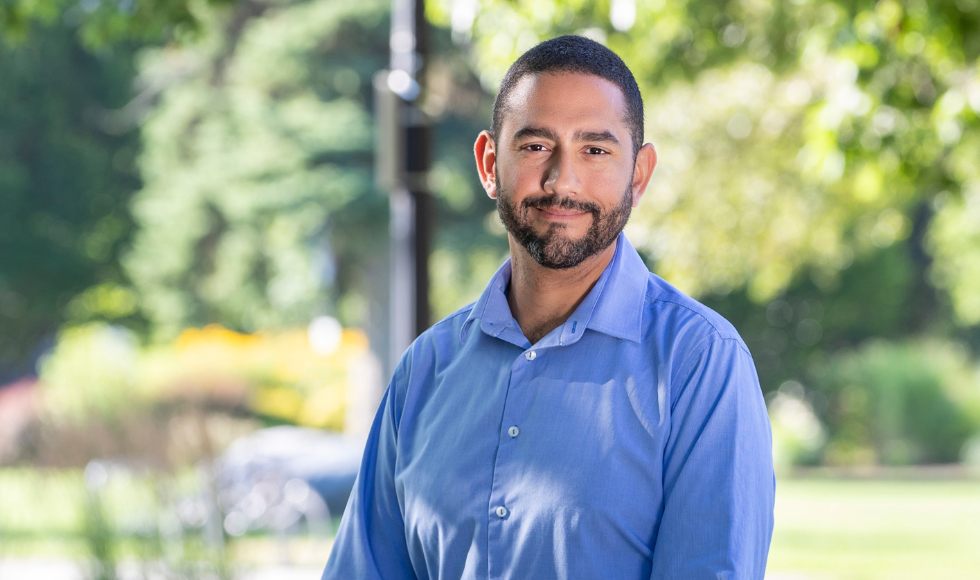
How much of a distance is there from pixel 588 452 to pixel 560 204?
1.26 ft

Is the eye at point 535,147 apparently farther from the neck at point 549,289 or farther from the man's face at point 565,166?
the neck at point 549,289

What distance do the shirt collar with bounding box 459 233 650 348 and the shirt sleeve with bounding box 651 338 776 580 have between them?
0.15 meters

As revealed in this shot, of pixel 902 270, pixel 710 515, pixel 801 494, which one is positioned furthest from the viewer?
pixel 902 270

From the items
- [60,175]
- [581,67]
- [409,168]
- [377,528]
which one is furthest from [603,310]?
[60,175]

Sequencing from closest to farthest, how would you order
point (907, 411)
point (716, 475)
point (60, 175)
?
point (716, 475) → point (907, 411) → point (60, 175)

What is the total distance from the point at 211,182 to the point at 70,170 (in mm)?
5879

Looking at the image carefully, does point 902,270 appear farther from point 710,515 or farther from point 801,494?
point 710,515

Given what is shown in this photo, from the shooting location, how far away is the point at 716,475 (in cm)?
156

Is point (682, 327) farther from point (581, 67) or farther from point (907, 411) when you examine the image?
point (907, 411)

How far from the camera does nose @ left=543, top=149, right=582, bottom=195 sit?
67.8 inches

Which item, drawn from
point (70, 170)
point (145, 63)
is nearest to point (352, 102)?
point (145, 63)

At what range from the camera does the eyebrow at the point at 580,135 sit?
172 centimetres

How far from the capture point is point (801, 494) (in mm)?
17047

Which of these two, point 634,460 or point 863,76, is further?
point 863,76
